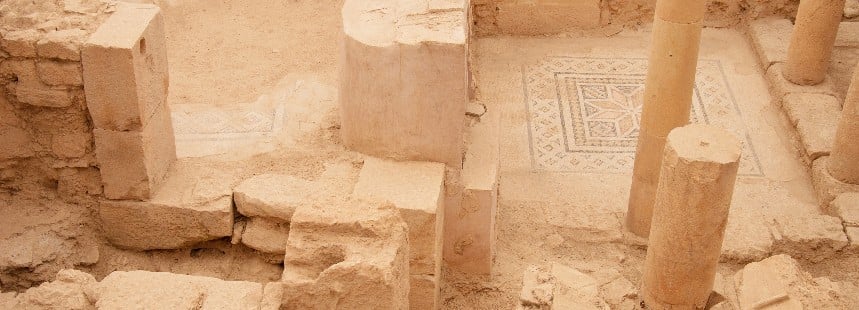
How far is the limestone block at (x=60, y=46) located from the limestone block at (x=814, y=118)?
172 inches

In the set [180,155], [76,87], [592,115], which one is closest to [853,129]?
[592,115]

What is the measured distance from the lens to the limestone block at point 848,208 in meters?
5.64

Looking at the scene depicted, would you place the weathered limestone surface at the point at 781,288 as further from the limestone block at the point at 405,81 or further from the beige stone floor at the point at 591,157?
the limestone block at the point at 405,81

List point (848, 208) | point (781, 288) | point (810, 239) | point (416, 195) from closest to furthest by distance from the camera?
point (781, 288) < point (416, 195) < point (810, 239) < point (848, 208)

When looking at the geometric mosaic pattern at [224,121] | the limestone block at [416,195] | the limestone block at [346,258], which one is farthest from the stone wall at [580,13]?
the limestone block at [346,258]

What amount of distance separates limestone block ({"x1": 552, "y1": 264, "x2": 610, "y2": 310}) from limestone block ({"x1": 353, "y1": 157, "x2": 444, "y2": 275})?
27.1 inches

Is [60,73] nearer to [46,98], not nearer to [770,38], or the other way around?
[46,98]

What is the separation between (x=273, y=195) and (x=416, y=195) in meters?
0.73

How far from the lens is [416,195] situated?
4.82 m

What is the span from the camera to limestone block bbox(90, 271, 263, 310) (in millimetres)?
3602

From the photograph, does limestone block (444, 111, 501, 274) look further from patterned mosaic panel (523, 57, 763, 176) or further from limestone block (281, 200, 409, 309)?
limestone block (281, 200, 409, 309)

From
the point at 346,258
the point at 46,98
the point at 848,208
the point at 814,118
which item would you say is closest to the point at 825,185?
the point at 848,208

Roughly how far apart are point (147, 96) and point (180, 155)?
26.1 inches

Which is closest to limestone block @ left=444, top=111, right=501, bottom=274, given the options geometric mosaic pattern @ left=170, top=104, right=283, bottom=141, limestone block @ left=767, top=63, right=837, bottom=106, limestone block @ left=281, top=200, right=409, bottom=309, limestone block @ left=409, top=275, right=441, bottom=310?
limestone block @ left=409, top=275, right=441, bottom=310
